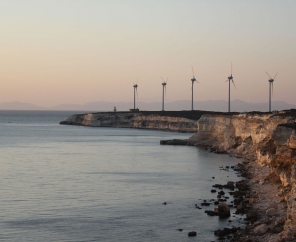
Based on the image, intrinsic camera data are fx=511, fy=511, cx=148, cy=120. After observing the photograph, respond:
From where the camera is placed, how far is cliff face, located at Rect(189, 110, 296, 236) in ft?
113

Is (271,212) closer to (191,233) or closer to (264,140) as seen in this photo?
(191,233)

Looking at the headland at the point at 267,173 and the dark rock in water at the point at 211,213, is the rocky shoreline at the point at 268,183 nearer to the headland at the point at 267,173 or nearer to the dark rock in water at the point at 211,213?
the headland at the point at 267,173

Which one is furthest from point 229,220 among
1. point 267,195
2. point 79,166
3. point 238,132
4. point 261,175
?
point 238,132

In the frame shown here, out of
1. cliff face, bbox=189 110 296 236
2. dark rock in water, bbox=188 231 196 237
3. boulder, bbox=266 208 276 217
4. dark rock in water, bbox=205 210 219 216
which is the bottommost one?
dark rock in water, bbox=188 231 196 237

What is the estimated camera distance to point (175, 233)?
30.0 m

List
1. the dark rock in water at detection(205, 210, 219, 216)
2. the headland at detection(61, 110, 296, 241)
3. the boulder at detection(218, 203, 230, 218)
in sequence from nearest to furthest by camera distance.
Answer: the headland at detection(61, 110, 296, 241) → the boulder at detection(218, 203, 230, 218) → the dark rock in water at detection(205, 210, 219, 216)

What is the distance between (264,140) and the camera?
57.2 metres

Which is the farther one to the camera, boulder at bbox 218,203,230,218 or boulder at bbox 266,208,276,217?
boulder at bbox 218,203,230,218

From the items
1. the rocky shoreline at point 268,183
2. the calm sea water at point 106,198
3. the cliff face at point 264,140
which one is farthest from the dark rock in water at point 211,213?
the cliff face at point 264,140

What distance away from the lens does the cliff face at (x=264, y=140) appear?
34.5m

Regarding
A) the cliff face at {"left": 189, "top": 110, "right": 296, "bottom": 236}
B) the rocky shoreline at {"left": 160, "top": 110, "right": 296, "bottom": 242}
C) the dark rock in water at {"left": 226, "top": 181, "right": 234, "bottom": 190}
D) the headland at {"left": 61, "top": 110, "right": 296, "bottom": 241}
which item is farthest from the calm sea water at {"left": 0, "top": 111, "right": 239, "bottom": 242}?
the cliff face at {"left": 189, "top": 110, "right": 296, "bottom": 236}

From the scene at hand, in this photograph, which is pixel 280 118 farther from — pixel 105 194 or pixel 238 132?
pixel 238 132

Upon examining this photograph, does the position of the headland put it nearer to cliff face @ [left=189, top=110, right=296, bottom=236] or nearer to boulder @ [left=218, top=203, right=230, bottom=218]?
cliff face @ [left=189, top=110, right=296, bottom=236]

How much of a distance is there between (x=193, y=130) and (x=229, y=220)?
144 metres
